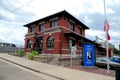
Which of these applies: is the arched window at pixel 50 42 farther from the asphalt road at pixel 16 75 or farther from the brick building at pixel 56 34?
the asphalt road at pixel 16 75

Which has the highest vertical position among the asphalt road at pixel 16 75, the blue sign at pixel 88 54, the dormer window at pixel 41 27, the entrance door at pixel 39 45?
the dormer window at pixel 41 27

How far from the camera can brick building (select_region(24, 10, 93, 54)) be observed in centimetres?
2417

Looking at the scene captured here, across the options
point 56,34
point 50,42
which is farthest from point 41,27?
point 56,34

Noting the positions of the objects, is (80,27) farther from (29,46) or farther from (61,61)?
(61,61)

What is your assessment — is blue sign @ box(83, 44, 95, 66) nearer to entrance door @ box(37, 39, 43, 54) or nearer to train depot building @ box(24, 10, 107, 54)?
train depot building @ box(24, 10, 107, 54)

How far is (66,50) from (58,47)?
1.81 m

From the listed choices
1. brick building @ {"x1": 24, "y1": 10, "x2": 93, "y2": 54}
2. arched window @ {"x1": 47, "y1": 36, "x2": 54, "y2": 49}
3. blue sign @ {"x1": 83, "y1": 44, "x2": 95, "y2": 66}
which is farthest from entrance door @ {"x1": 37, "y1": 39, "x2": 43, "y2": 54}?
blue sign @ {"x1": 83, "y1": 44, "x2": 95, "y2": 66}

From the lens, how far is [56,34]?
24422mm

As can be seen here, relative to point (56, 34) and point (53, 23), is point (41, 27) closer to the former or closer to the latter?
point (53, 23)

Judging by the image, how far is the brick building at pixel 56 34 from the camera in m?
24.2

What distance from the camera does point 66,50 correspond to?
81.8 feet

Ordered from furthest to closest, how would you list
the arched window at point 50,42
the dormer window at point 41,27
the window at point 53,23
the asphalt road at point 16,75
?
the dormer window at point 41,27, the window at point 53,23, the arched window at point 50,42, the asphalt road at point 16,75

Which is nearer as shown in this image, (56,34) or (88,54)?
(88,54)

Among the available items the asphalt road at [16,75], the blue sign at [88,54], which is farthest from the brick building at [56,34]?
the asphalt road at [16,75]
